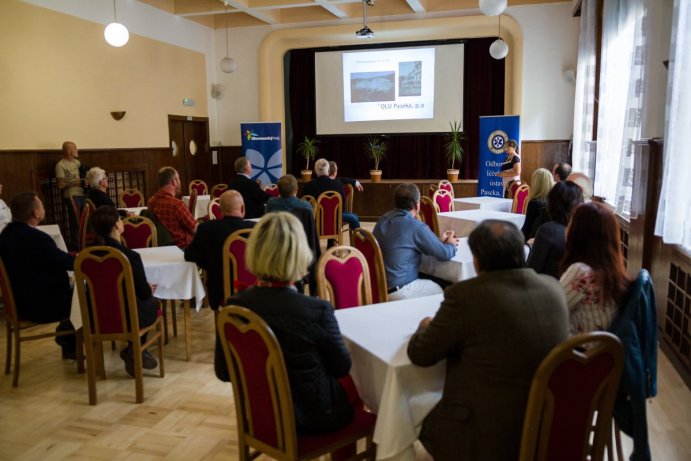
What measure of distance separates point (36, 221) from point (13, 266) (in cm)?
32

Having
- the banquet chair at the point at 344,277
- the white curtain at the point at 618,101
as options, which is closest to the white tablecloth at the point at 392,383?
the banquet chair at the point at 344,277

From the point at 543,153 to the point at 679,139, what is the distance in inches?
258

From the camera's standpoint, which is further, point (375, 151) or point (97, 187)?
point (375, 151)

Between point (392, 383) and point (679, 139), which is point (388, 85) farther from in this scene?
point (392, 383)

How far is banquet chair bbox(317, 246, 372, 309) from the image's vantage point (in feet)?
9.17

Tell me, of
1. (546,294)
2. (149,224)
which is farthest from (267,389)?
(149,224)

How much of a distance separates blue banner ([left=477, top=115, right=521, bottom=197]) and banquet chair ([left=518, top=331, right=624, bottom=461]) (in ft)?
24.9

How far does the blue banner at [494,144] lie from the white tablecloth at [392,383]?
734 cm

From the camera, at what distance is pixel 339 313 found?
2.52 metres

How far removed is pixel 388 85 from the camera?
35.0ft

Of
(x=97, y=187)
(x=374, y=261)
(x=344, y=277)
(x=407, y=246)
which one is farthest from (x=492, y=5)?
(x=97, y=187)

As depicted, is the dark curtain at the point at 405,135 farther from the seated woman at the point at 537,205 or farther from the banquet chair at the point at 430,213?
the seated woman at the point at 537,205

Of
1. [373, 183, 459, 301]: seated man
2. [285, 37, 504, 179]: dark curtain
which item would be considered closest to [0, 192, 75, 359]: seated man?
[373, 183, 459, 301]: seated man

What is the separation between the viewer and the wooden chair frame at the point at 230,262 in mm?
3568
